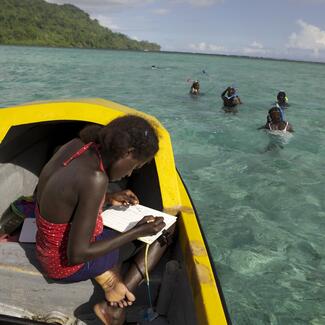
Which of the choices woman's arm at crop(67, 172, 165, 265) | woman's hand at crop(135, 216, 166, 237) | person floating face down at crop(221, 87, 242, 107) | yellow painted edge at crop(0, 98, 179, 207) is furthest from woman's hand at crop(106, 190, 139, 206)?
person floating face down at crop(221, 87, 242, 107)

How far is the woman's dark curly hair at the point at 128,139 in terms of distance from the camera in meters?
2.09

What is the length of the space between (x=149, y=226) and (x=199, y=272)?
450 millimetres

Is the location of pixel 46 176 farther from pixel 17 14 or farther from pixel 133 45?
pixel 133 45

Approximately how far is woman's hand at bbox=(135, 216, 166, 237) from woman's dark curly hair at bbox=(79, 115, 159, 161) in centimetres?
59

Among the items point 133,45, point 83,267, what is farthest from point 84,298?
→ point 133,45

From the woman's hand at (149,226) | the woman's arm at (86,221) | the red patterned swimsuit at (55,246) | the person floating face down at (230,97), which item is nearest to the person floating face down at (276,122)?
the person floating face down at (230,97)

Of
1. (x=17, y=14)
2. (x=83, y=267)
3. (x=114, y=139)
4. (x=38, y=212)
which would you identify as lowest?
(x=83, y=267)

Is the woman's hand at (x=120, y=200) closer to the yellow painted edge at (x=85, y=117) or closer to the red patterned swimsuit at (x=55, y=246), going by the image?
the yellow painted edge at (x=85, y=117)

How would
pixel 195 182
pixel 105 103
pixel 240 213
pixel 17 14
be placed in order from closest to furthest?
pixel 105 103, pixel 240 213, pixel 195 182, pixel 17 14

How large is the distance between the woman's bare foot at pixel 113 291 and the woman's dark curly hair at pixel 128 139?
88 cm

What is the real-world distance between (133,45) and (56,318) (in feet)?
537

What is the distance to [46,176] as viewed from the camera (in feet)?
7.41

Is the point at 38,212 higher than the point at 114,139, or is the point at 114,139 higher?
the point at 114,139

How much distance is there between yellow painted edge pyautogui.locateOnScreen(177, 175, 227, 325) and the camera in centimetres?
208
